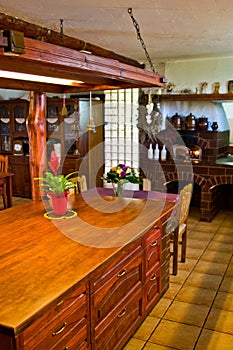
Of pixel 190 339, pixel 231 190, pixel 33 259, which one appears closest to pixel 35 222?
pixel 33 259

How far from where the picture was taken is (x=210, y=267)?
3.65m

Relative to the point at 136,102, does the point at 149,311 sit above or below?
below

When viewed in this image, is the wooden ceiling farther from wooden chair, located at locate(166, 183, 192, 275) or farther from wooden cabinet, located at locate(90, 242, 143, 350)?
wooden chair, located at locate(166, 183, 192, 275)

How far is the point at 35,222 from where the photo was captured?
2.50m

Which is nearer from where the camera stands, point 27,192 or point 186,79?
point 186,79

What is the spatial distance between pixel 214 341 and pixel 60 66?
2107mm

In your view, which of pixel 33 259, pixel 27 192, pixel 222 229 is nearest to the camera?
pixel 33 259

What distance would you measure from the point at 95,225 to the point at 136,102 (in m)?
3.82

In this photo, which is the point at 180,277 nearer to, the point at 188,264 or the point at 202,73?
the point at 188,264

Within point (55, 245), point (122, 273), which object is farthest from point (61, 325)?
point (122, 273)

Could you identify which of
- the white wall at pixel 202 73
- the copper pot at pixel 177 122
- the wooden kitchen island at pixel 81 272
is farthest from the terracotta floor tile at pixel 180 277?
the white wall at pixel 202 73

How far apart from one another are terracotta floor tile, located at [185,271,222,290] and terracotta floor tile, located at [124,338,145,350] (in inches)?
39.8

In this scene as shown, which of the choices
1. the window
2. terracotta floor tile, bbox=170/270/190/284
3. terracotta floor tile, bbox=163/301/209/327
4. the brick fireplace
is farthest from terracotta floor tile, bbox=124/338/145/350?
the window

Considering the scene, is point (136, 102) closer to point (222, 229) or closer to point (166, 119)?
point (166, 119)
